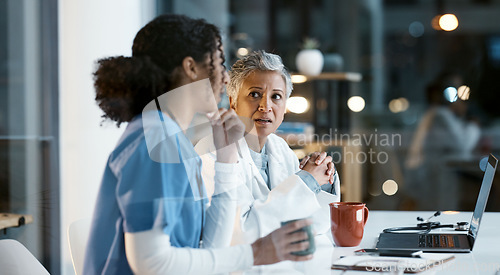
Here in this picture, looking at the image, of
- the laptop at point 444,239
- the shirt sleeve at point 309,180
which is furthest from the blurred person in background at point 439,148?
the shirt sleeve at point 309,180

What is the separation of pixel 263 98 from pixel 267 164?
0.18 metres

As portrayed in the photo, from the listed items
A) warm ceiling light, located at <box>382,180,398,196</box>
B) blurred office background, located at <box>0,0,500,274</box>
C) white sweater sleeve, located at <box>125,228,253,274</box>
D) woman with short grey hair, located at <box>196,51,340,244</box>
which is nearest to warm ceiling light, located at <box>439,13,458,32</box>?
blurred office background, located at <box>0,0,500,274</box>

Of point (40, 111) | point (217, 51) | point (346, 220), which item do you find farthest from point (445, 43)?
point (217, 51)

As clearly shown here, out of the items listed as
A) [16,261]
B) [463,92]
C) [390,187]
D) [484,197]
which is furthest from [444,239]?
[390,187]

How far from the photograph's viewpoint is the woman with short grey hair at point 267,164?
93cm

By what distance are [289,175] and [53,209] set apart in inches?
43.3

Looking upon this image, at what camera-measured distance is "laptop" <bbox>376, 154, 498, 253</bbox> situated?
1.15m

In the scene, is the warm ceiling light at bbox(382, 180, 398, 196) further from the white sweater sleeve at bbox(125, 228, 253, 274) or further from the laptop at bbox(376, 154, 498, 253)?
the white sweater sleeve at bbox(125, 228, 253, 274)

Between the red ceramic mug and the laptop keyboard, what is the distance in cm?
14

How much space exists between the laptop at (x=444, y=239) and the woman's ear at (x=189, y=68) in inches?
22.6

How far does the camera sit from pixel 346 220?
1.16 meters

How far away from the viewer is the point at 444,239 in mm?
1230

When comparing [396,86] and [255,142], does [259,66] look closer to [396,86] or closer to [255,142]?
[255,142]

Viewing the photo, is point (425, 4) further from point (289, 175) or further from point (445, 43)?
point (289, 175)
